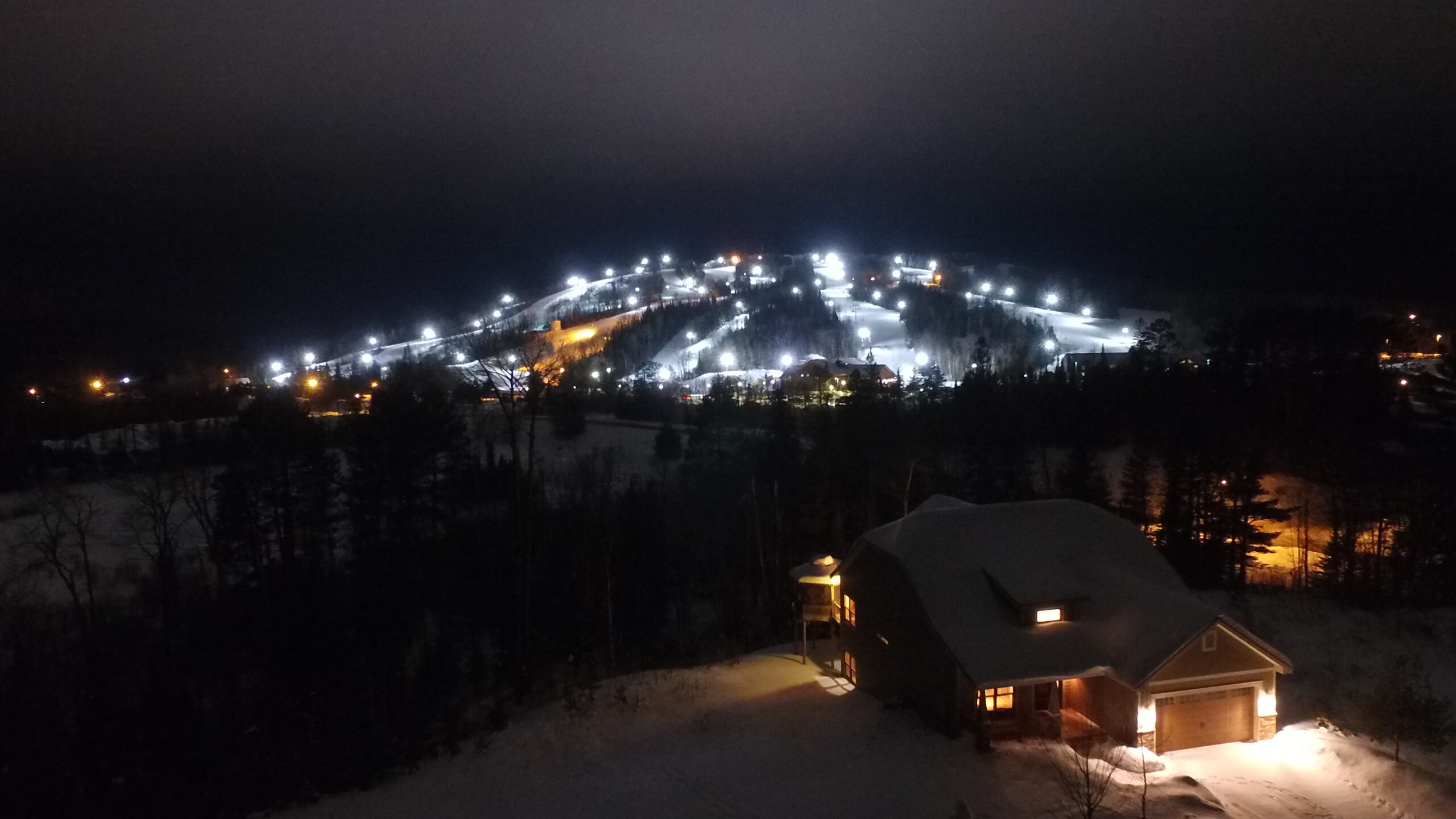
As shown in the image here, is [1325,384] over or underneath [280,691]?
over

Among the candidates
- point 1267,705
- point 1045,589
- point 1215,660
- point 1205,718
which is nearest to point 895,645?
point 1045,589

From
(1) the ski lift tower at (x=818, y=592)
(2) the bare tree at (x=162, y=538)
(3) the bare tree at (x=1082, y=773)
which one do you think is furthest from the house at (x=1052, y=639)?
(2) the bare tree at (x=162, y=538)

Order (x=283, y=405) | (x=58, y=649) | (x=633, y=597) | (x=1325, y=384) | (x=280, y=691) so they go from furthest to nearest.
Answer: (x=1325, y=384), (x=283, y=405), (x=633, y=597), (x=58, y=649), (x=280, y=691)

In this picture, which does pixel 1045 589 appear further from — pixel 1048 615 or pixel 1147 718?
pixel 1147 718

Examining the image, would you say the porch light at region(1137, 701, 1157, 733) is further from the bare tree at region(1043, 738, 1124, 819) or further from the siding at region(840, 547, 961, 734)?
the siding at region(840, 547, 961, 734)

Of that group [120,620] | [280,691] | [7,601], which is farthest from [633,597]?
[7,601]

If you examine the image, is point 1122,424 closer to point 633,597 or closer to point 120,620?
point 633,597

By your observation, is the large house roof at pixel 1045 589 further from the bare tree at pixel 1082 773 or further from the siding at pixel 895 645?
the bare tree at pixel 1082 773
